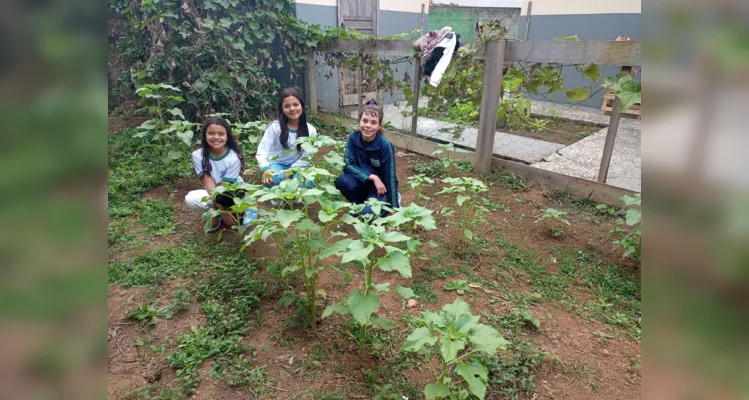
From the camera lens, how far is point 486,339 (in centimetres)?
143

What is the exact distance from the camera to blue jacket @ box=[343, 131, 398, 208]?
3.29 m

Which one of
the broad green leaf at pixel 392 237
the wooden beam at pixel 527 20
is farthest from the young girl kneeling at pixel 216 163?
the wooden beam at pixel 527 20

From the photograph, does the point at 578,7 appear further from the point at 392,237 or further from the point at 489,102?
the point at 392,237

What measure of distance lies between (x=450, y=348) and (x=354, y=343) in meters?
0.83

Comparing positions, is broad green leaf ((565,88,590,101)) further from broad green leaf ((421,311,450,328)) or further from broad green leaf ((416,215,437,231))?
broad green leaf ((421,311,450,328))

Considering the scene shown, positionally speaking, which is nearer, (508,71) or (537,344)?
(537,344)

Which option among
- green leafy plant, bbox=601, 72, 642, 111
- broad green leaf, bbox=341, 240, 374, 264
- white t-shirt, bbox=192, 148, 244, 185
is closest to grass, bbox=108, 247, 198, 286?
white t-shirt, bbox=192, 148, 244, 185

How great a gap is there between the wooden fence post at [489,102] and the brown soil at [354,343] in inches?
53.9
